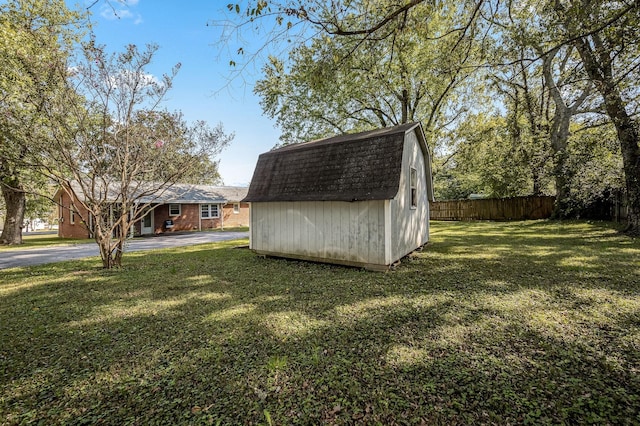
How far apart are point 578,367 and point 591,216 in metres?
18.6

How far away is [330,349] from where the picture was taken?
3152mm

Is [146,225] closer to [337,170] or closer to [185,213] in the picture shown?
[185,213]

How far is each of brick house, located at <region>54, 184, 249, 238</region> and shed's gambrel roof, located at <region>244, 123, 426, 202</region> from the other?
995 centimetres

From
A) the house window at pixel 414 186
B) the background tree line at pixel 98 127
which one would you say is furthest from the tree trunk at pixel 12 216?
the house window at pixel 414 186

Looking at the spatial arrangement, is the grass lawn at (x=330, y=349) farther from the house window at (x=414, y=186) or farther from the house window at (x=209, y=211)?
the house window at (x=209, y=211)

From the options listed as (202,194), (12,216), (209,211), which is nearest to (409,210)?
(209,211)

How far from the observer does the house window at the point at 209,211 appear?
22191 millimetres

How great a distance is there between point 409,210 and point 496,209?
1686 centimetres

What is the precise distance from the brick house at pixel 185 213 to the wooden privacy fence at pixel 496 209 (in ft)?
57.7

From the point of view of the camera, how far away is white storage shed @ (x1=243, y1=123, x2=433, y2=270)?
260 inches

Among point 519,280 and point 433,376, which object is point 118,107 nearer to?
point 433,376

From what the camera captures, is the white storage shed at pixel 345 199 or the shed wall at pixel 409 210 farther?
the shed wall at pixel 409 210

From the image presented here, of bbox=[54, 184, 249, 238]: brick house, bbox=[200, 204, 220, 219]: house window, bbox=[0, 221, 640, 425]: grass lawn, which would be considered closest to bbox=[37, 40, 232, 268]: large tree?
bbox=[0, 221, 640, 425]: grass lawn

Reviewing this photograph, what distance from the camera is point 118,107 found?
7.18 meters
